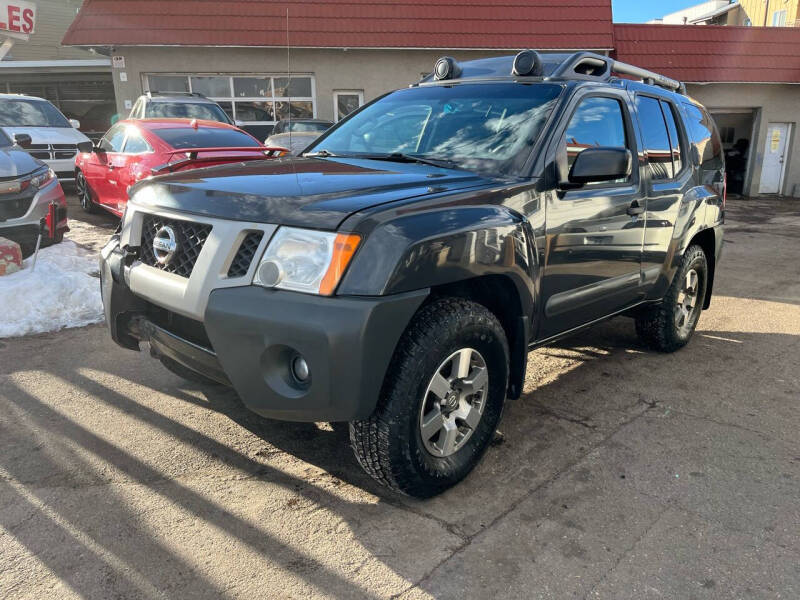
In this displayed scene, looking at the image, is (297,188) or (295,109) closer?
(297,188)

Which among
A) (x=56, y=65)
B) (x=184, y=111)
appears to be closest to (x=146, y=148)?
(x=184, y=111)

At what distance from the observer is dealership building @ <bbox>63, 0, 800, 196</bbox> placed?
49.7ft

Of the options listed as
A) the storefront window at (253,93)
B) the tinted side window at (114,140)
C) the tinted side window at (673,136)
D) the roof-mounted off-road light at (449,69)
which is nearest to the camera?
the roof-mounted off-road light at (449,69)

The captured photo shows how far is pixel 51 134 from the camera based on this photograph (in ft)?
39.9

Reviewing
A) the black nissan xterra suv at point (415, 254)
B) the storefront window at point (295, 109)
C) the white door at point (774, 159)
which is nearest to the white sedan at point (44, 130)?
the storefront window at point (295, 109)

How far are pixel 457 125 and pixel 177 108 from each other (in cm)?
955

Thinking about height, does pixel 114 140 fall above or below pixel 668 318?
above

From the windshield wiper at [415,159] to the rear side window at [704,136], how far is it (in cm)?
233

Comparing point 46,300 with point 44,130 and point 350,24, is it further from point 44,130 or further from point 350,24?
point 350,24

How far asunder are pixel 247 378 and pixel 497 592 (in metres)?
1.18

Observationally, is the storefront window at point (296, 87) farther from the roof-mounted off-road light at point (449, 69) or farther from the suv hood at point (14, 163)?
the roof-mounted off-road light at point (449, 69)

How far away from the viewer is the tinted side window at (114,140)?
28.2 ft

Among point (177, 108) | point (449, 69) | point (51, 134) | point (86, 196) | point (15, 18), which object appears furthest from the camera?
point (51, 134)

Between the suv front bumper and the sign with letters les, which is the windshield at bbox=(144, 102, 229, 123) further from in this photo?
the suv front bumper
